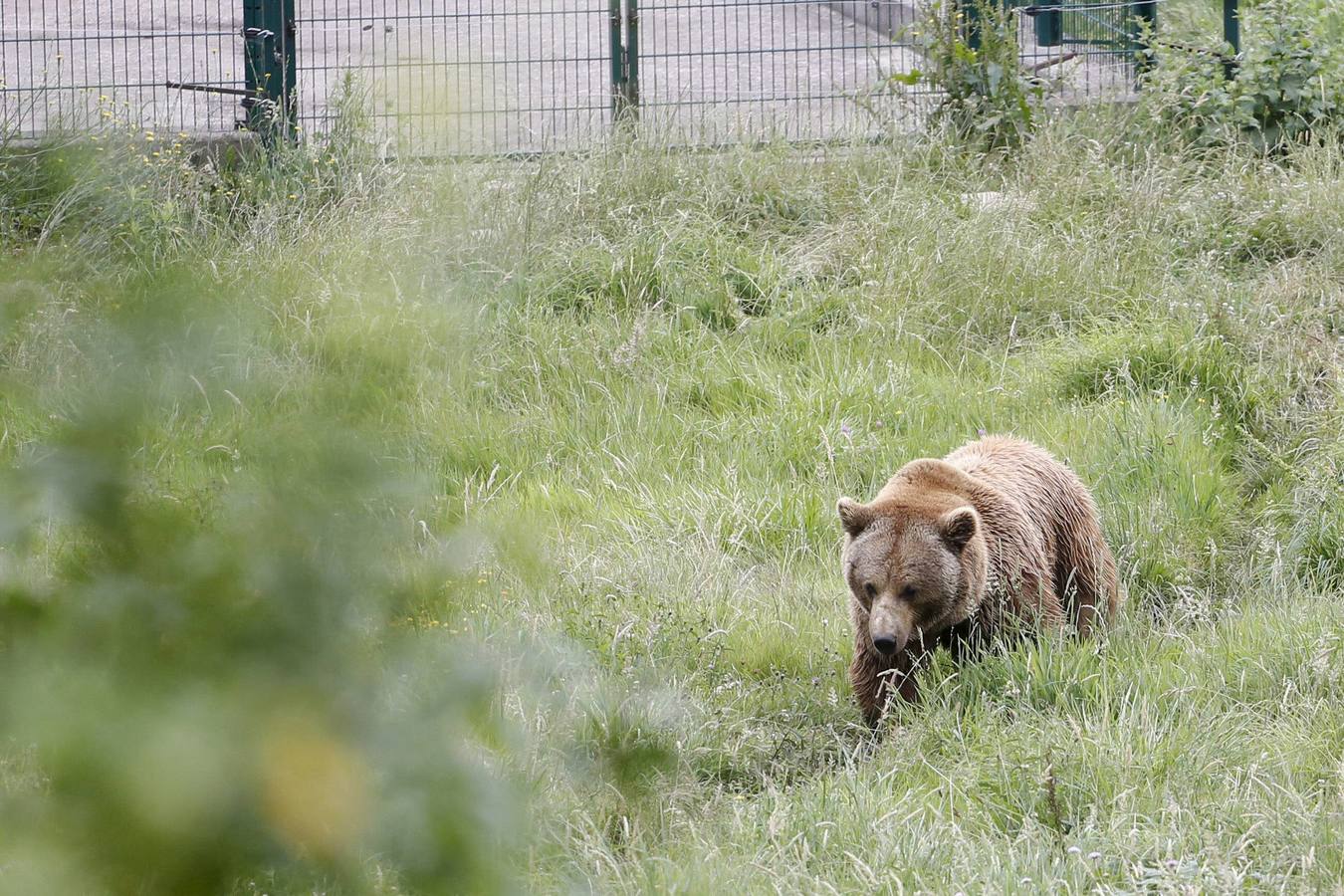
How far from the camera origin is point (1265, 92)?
895 centimetres

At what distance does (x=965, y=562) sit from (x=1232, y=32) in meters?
7.06

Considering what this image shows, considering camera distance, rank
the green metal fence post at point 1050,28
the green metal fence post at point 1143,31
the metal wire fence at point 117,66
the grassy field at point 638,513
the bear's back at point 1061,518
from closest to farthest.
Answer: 1. the grassy field at point 638,513
2. the bear's back at point 1061,518
3. the metal wire fence at point 117,66
4. the green metal fence post at point 1143,31
5. the green metal fence post at point 1050,28

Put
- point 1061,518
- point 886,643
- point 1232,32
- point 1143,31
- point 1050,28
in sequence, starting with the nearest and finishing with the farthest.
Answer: point 886,643, point 1061,518, point 1143,31, point 1232,32, point 1050,28

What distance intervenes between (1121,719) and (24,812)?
326 cm

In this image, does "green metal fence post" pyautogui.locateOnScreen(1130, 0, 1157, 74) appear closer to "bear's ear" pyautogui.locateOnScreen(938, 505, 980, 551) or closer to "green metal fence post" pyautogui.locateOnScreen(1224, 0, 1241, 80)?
"green metal fence post" pyautogui.locateOnScreen(1224, 0, 1241, 80)

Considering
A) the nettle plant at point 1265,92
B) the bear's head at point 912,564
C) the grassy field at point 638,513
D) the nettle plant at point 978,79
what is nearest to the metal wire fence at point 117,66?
the grassy field at point 638,513

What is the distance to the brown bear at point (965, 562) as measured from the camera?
4.19 m

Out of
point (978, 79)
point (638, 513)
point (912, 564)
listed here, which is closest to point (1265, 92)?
point (978, 79)

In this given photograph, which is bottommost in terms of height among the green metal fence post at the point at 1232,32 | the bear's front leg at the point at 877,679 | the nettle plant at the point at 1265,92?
the bear's front leg at the point at 877,679

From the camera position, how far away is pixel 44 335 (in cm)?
117

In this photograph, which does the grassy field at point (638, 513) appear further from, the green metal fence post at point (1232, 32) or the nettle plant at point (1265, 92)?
the green metal fence post at point (1232, 32)

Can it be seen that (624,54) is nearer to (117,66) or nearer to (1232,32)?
(1232,32)

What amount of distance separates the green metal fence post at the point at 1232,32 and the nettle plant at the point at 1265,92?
0.50 feet

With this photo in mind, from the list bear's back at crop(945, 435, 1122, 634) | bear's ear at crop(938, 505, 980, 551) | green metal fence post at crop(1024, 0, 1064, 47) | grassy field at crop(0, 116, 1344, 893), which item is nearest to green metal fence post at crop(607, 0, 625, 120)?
grassy field at crop(0, 116, 1344, 893)
